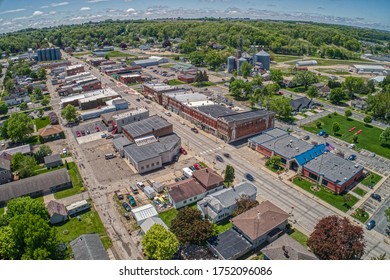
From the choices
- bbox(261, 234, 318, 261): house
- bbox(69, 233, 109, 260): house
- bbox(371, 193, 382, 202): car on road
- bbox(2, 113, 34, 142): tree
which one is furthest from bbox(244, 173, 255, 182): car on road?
bbox(2, 113, 34, 142): tree

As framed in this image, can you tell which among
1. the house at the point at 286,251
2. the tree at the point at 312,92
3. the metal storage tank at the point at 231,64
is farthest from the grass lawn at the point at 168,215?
the metal storage tank at the point at 231,64

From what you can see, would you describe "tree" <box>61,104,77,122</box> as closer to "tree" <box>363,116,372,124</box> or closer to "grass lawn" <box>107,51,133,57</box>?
"tree" <box>363,116,372,124</box>

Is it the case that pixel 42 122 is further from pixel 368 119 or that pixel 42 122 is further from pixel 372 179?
pixel 368 119

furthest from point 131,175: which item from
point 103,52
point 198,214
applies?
point 103,52

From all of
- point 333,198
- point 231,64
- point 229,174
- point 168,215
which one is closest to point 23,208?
point 168,215

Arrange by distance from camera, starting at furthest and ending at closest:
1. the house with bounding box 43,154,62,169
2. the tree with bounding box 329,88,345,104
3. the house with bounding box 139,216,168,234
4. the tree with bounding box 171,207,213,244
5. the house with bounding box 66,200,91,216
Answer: the tree with bounding box 329,88,345,104, the house with bounding box 43,154,62,169, the house with bounding box 66,200,91,216, the house with bounding box 139,216,168,234, the tree with bounding box 171,207,213,244

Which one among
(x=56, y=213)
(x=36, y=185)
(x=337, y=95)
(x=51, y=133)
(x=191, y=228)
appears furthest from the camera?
(x=337, y=95)

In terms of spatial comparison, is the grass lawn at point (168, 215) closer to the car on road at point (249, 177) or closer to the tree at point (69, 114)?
the car on road at point (249, 177)
